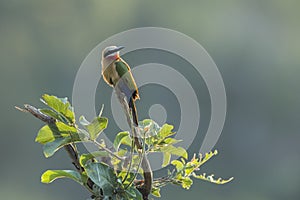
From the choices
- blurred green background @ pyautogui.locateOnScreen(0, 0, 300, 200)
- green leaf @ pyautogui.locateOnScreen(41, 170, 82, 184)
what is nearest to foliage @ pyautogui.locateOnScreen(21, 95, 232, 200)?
green leaf @ pyautogui.locateOnScreen(41, 170, 82, 184)

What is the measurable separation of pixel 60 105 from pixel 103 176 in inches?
3.1

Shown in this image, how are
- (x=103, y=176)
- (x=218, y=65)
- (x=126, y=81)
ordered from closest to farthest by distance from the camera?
(x=103, y=176)
(x=126, y=81)
(x=218, y=65)

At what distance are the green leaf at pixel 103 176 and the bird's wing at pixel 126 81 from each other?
0.34 ft

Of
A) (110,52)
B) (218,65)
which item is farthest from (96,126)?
(218,65)

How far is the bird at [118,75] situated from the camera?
68 cm

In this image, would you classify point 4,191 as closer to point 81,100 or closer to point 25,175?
point 25,175

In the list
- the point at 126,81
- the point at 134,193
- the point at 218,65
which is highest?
the point at 218,65

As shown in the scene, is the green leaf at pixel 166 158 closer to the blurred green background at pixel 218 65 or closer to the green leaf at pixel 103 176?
the green leaf at pixel 103 176

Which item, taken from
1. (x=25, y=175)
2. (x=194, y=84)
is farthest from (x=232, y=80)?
(x=25, y=175)

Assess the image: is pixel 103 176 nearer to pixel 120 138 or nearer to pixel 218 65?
pixel 120 138

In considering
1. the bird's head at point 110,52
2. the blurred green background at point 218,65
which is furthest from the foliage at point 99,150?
the blurred green background at point 218,65

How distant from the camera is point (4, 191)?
1046 centimetres

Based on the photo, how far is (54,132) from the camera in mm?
605

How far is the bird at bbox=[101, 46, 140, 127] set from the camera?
2.24ft
